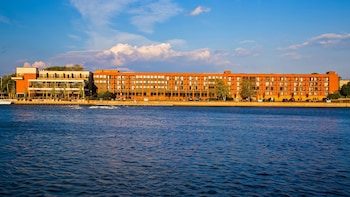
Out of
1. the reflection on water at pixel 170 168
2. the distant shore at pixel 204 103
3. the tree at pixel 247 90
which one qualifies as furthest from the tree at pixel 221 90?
the reflection on water at pixel 170 168

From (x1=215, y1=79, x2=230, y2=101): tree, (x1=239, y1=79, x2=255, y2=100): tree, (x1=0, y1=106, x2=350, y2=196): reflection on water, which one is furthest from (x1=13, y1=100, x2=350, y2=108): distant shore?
(x1=0, y1=106, x2=350, y2=196): reflection on water

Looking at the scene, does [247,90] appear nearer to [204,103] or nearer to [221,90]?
[221,90]

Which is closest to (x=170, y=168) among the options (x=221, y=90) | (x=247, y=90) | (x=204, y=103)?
(x=204, y=103)

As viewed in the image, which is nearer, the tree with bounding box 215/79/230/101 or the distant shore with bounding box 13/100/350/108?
the distant shore with bounding box 13/100/350/108

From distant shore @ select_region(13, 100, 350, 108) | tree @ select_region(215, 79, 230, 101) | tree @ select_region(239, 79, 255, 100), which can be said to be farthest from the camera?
tree @ select_region(239, 79, 255, 100)

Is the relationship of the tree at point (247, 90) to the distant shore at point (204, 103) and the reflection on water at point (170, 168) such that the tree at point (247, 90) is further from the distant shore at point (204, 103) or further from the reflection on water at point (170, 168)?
the reflection on water at point (170, 168)

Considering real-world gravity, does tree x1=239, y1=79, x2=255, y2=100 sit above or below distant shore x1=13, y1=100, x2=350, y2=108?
above

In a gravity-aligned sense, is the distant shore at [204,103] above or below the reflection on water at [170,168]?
above

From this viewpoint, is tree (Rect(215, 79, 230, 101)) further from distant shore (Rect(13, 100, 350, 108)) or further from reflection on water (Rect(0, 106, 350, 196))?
reflection on water (Rect(0, 106, 350, 196))

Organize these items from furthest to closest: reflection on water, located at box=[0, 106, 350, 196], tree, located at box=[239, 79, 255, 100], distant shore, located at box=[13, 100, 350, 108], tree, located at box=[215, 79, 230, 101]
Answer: tree, located at box=[239, 79, 255, 100] < tree, located at box=[215, 79, 230, 101] < distant shore, located at box=[13, 100, 350, 108] < reflection on water, located at box=[0, 106, 350, 196]

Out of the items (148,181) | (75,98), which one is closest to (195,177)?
(148,181)

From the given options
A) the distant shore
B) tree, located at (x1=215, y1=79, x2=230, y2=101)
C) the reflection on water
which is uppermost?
tree, located at (x1=215, y1=79, x2=230, y2=101)

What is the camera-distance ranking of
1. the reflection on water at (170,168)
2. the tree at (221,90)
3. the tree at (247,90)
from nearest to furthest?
the reflection on water at (170,168) → the tree at (221,90) → the tree at (247,90)

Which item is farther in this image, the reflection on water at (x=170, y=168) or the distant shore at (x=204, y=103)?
the distant shore at (x=204, y=103)
